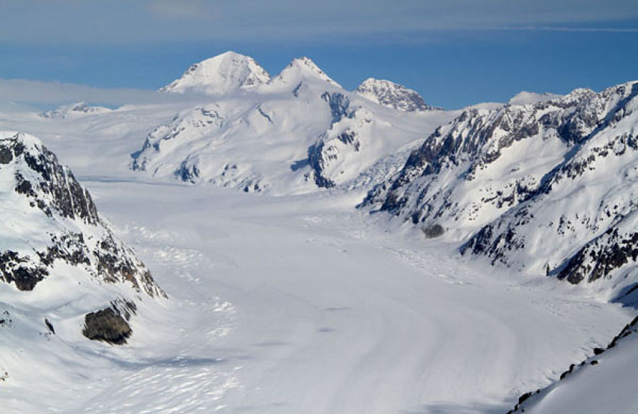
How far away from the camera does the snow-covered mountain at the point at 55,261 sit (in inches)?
2172

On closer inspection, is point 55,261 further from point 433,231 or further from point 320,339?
point 433,231

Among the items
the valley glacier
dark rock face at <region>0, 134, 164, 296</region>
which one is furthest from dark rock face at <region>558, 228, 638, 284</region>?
dark rock face at <region>0, 134, 164, 296</region>

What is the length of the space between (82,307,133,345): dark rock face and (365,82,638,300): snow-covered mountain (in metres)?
73.1

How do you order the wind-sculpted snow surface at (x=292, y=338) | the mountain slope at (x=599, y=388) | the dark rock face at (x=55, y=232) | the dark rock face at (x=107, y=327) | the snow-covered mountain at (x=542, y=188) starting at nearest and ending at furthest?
the mountain slope at (x=599, y=388) < the wind-sculpted snow surface at (x=292, y=338) < the dark rock face at (x=107, y=327) < the dark rock face at (x=55, y=232) < the snow-covered mountain at (x=542, y=188)

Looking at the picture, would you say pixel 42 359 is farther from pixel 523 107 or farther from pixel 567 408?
pixel 523 107

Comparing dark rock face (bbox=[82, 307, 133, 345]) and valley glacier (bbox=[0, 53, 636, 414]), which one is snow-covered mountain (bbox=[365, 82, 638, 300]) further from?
dark rock face (bbox=[82, 307, 133, 345])

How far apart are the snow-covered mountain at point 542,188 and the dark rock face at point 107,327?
240 feet

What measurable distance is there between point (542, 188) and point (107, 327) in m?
102

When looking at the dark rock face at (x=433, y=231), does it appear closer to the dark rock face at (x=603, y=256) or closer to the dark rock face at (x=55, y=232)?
the dark rock face at (x=603, y=256)

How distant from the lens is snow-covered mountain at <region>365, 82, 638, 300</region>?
4065 inches

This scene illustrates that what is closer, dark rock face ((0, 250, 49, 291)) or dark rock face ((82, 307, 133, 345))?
dark rock face ((0, 250, 49, 291))

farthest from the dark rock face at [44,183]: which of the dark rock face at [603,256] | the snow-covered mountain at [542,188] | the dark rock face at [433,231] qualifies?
the dark rock face at [433,231]

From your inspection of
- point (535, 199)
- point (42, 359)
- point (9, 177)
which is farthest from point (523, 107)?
point (42, 359)

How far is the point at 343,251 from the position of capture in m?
133
